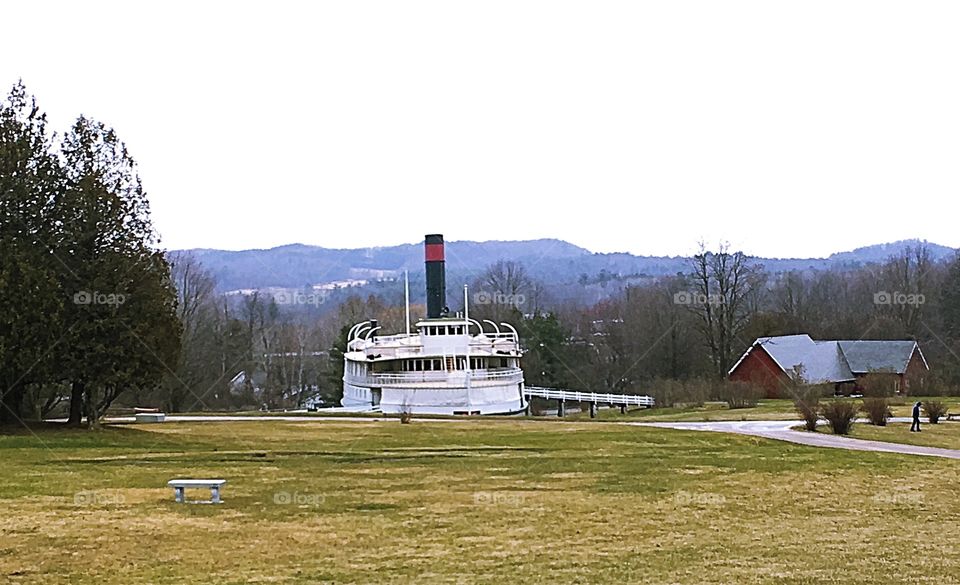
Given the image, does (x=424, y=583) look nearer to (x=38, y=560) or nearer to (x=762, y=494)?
(x=38, y=560)

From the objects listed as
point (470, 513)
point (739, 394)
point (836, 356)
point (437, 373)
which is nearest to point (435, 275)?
point (437, 373)

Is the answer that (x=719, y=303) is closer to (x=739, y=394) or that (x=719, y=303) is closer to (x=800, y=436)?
(x=739, y=394)

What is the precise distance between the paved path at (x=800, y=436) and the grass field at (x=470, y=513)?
1718mm

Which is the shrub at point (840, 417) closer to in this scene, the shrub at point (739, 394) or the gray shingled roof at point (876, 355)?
the shrub at point (739, 394)

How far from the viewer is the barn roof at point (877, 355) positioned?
62219 millimetres

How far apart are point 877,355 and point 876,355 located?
79 millimetres

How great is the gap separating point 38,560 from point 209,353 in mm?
55116

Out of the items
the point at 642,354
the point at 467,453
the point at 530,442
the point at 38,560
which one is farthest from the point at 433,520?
the point at 642,354

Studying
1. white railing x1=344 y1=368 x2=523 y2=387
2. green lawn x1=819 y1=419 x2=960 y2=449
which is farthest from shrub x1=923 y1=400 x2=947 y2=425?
white railing x1=344 y1=368 x2=523 y2=387

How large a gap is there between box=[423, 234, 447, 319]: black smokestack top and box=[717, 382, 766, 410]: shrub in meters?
18.2

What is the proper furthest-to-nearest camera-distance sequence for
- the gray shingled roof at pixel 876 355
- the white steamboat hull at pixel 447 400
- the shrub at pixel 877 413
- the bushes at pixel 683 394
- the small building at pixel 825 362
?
the gray shingled roof at pixel 876 355
the small building at pixel 825 362
the bushes at pixel 683 394
the white steamboat hull at pixel 447 400
the shrub at pixel 877 413

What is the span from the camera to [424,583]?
1170 centimetres

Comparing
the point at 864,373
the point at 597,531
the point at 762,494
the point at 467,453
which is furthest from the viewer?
the point at 864,373

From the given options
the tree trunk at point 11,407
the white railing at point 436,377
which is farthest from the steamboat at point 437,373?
the tree trunk at point 11,407
